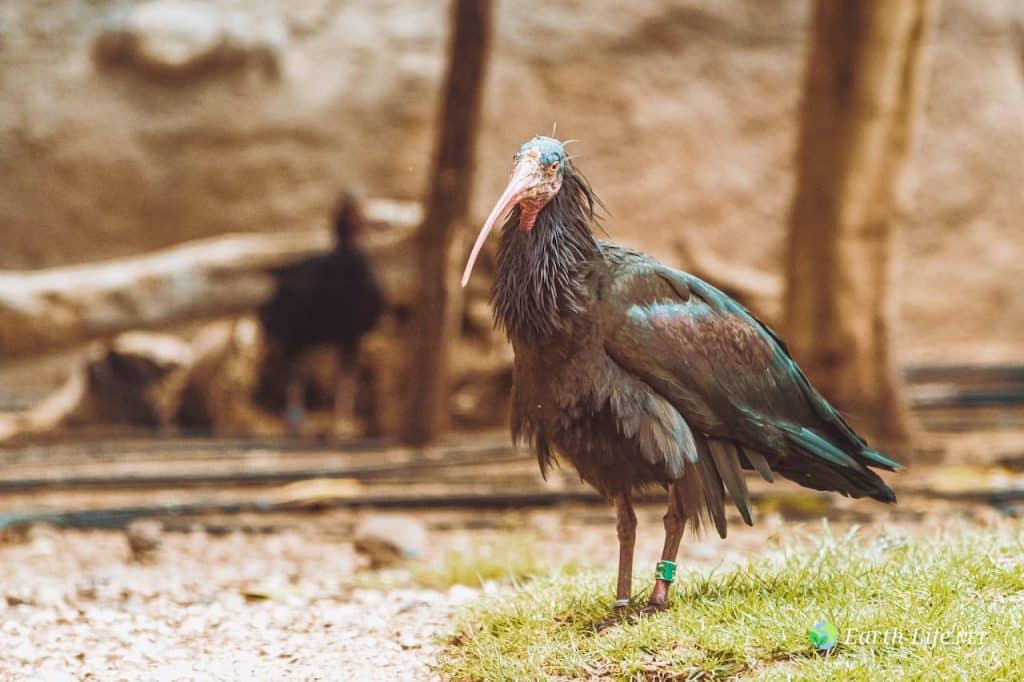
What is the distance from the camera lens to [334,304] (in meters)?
11.2

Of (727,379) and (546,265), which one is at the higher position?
(546,265)

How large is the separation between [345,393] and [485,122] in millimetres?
5080

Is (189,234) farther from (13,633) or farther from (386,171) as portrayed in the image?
(13,633)

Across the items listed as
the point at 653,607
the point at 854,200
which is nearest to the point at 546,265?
the point at 653,607

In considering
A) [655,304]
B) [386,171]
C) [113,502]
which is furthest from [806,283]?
[386,171]

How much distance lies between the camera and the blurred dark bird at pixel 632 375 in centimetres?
401

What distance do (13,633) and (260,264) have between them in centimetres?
774

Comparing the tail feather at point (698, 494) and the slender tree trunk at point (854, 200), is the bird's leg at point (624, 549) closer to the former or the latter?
the tail feather at point (698, 494)

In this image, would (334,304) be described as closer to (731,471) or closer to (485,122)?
(485,122)

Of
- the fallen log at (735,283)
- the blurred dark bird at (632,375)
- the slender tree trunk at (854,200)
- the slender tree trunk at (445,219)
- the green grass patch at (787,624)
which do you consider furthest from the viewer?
the fallen log at (735,283)

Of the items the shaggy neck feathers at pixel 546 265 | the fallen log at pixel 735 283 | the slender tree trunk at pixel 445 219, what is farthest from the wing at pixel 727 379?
the fallen log at pixel 735 283

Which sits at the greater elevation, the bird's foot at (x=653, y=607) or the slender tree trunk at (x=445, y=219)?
the slender tree trunk at (x=445, y=219)

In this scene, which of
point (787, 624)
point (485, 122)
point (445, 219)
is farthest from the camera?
point (485, 122)

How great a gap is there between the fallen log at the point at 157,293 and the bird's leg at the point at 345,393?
35.0 inches
